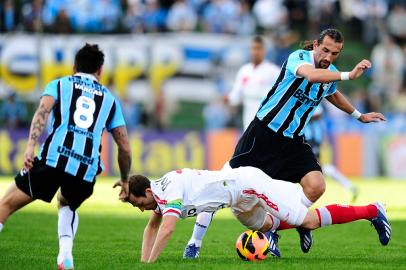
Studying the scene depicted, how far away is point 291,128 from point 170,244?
2.18 meters

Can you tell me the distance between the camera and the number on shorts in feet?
26.8

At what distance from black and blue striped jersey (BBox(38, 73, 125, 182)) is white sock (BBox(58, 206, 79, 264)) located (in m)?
0.43

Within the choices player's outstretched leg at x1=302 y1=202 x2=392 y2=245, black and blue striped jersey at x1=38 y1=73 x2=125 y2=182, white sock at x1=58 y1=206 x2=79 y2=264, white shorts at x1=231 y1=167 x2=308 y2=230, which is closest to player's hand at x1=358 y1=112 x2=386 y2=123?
player's outstretched leg at x1=302 y1=202 x2=392 y2=245

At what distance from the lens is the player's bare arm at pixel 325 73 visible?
28.3 feet

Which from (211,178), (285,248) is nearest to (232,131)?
(285,248)

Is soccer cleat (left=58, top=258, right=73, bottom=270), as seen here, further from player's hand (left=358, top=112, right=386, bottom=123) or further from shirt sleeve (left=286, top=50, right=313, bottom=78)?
player's hand (left=358, top=112, right=386, bottom=123)

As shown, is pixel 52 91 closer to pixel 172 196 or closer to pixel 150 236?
pixel 172 196

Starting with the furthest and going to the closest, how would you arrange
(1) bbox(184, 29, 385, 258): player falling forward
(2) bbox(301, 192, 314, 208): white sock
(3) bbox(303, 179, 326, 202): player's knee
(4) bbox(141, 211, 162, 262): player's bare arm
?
1. (2) bbox(301, 192, 314, 208): white sock
2. (3) bbox(303, 179, 326, 202): player's knee
3. (1) bbox(184, 29, 385, 258): player falling forward
4. (4) bbox(141, 211, 162, 262): player's bare arm

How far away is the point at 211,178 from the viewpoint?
29.5 feet

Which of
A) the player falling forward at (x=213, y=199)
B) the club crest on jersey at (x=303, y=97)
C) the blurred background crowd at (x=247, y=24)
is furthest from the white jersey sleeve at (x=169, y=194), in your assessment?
the blurred background crowd at (x=247, y=24)

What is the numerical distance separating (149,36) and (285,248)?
50.4ft

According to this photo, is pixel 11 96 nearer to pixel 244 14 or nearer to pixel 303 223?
pixel 244 14

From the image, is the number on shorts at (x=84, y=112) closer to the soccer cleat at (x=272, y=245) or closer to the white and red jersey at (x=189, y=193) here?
the white and red jersey at (x=189, y=193)

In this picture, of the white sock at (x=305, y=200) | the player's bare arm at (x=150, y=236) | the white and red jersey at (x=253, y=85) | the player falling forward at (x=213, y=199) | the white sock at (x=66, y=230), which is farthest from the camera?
the white and red jersey at (x=253, y=85)
